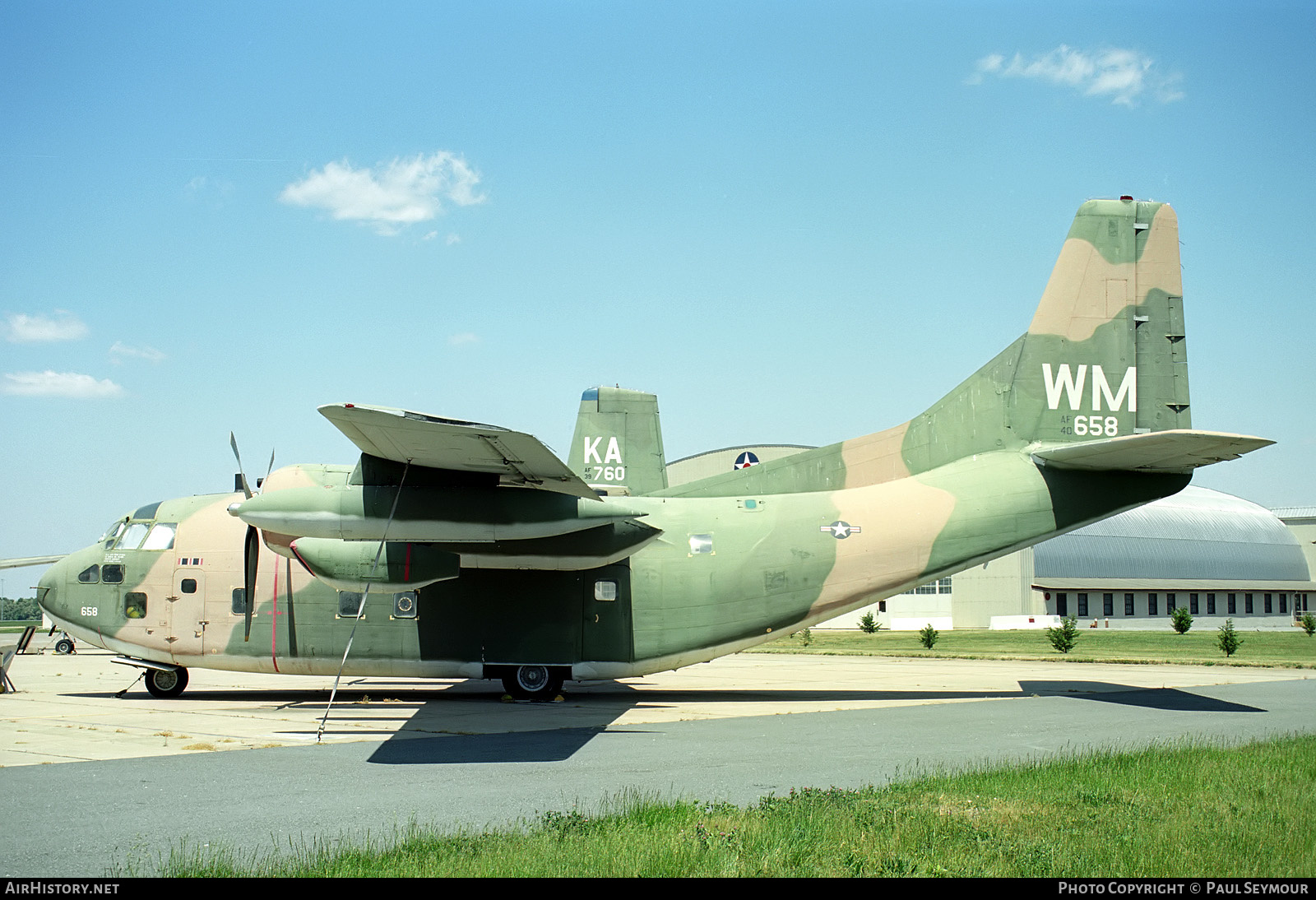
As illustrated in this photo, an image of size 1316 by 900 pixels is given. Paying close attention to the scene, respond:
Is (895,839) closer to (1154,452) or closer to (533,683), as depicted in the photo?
(1154,452)

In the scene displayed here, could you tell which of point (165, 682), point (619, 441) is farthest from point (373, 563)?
point (619, 441)

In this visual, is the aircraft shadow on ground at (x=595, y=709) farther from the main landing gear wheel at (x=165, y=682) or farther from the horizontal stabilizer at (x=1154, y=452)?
the main landing gear wheel at (x=165, y=682)

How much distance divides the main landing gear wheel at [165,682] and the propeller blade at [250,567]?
2237 mm

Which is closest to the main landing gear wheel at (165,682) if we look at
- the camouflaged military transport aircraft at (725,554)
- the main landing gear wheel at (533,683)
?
the camouflaged military transport aircraft at (725,554)

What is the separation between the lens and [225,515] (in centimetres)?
1955

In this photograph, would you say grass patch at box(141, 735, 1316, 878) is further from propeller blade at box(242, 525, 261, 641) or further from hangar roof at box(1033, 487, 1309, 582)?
hangar roof at box(1033, 487, 1309, 582)

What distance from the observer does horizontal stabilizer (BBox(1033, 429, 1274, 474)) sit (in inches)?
611

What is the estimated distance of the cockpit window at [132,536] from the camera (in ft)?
63.5

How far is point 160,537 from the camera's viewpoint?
63.7ft

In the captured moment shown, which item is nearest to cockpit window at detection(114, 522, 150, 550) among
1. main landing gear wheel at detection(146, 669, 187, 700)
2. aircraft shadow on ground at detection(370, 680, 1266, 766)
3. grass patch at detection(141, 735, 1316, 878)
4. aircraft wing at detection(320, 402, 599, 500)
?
main landing gear wheel at detection(146, 669, 187, 700)

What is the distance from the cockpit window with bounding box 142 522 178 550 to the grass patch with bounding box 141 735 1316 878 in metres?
13.5

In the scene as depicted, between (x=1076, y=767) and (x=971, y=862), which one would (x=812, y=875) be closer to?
(x=971, y=862)

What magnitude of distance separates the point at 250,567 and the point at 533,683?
5.67m
